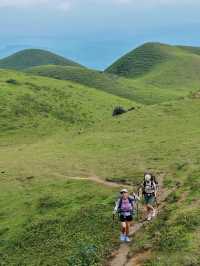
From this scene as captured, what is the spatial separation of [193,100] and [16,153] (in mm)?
27840

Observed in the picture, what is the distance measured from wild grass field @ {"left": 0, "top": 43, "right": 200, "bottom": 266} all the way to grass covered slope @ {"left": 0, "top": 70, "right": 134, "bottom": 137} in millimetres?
4561

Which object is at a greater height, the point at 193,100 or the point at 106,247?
the point at 193,100

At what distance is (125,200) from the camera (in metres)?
28.0

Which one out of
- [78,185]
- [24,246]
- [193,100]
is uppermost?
[193,100]

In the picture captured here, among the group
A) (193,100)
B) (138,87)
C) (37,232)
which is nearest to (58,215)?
(37,232)

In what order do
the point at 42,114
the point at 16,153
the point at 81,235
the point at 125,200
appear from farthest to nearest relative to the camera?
the point at 42,114 < the point at 16,153 < the point at 81,235 < the point at 125,200

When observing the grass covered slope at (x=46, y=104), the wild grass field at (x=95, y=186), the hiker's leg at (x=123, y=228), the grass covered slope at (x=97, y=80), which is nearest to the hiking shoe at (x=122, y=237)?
the hiker's leg at (x=123, y=228)

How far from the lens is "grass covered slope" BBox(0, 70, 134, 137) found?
89438 mm

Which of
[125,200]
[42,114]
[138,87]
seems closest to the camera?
[125,200]

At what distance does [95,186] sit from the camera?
40281mm

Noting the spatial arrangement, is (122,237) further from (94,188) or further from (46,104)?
(46,104)

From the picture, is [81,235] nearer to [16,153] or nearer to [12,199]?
[12,199]

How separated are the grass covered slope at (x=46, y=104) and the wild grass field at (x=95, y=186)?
456 centimetres

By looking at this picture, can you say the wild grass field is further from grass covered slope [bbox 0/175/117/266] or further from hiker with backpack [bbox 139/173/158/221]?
hiker with backpack [bbox 139/173/158/221]
